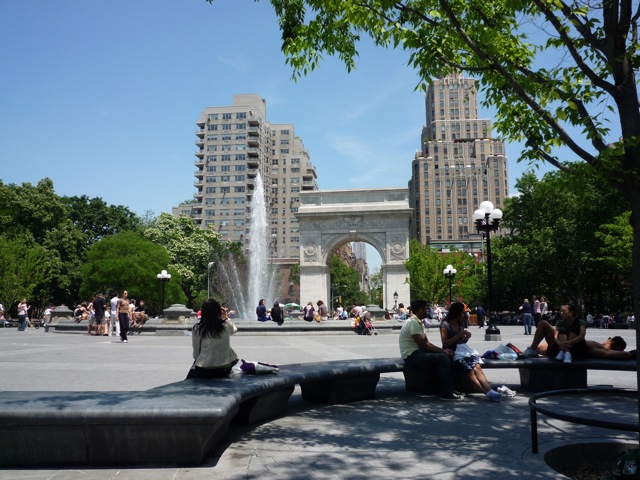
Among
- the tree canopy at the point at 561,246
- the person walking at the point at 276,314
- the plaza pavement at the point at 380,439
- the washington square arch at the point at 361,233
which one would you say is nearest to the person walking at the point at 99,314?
the person walking at the point at 276,314

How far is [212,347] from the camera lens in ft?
18.5

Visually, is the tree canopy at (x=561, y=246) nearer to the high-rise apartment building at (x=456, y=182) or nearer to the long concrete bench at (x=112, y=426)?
the long concrete bench at (x=112, y=426)

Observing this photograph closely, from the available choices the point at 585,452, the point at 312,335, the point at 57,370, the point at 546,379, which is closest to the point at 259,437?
the point at 585,452

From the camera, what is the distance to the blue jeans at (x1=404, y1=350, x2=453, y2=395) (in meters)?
6.98

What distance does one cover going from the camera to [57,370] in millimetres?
9664

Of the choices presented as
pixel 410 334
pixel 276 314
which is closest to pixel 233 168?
pixel 276 314

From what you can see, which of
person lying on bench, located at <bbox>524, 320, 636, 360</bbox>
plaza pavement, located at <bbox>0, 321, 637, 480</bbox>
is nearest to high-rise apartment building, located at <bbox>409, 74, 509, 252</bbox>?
person lying on bench, located at <bbox>524, 320, 636, 360</bbox>

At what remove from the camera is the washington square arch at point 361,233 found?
43.1 metres

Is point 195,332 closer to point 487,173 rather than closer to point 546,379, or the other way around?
point 546,379

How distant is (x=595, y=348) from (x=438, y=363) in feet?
7.66

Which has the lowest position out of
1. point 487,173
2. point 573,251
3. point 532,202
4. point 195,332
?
point 195,332

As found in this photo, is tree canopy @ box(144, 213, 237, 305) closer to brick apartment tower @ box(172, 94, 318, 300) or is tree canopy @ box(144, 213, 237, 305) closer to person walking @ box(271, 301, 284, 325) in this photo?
brick apartment tower @ box(172, 94, 318, 300)

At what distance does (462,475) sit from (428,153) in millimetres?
114114

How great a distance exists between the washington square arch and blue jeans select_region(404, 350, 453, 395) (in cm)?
3571
